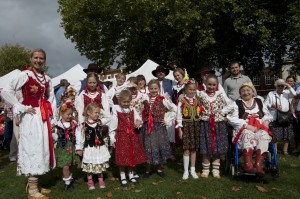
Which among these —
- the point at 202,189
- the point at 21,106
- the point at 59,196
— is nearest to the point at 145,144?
the point at 202,189

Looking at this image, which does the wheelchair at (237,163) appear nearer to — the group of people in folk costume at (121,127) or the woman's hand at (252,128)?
the group of people in folk costume at (121,127)

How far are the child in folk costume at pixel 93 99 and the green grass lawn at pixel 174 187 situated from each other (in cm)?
124

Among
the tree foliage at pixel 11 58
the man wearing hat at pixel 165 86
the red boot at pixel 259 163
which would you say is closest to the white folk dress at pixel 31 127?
the man wearing hat at pixel 165 86

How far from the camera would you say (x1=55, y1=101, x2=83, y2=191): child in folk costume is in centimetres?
561

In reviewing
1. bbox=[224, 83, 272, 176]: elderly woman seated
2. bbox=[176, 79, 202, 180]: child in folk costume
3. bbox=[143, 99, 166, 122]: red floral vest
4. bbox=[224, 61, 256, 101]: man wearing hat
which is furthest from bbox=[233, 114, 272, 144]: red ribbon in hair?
bbox=[143, 99, 166, 122]: red floral vest

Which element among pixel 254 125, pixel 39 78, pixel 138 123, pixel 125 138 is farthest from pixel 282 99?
pixel 39 78

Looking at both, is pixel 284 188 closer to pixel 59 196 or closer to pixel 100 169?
pixel 100 169

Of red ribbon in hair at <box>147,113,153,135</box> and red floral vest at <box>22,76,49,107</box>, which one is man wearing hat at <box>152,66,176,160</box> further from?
red floral vest at <box>22,76,49,107</box>

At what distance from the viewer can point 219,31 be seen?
2250 cm

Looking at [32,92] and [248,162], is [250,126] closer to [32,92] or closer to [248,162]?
[248,162]

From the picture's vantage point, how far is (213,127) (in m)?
6.04

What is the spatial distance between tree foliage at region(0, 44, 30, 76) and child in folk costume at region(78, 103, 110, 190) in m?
43.8

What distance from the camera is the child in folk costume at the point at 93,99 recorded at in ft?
19.3

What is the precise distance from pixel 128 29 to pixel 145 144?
1792cm
